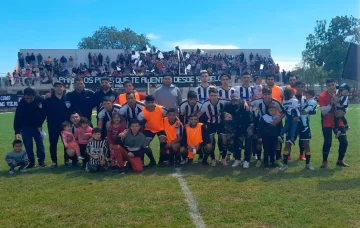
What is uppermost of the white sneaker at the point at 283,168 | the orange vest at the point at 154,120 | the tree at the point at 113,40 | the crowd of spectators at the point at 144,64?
the tree at the point at 113,40

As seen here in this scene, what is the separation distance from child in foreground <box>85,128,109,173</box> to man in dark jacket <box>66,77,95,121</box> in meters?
1.14

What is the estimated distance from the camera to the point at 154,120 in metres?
8.78

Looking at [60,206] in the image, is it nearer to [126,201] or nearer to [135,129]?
[126,201]

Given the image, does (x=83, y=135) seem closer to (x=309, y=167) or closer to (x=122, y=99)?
(x=122, y=99)

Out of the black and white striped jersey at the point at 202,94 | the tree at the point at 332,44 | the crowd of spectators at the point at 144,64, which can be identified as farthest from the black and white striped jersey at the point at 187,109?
the tree at the point at 332,44

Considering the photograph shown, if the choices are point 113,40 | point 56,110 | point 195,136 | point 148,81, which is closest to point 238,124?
point 195,136

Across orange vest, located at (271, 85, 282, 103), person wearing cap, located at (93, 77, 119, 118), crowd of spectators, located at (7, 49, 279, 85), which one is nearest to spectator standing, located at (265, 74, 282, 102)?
orange vest, located at (271, 85, 282, 103)

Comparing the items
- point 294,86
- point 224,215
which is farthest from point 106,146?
point 294,86

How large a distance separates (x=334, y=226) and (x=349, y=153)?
577 centimetres

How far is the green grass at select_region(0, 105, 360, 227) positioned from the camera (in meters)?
5.12

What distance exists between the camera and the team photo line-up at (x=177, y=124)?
8.24 m

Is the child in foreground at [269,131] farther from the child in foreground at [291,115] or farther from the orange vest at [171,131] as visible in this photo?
the orange vest at [171,131]

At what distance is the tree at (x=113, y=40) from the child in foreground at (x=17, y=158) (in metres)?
84.4

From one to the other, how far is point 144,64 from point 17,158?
114 ft
